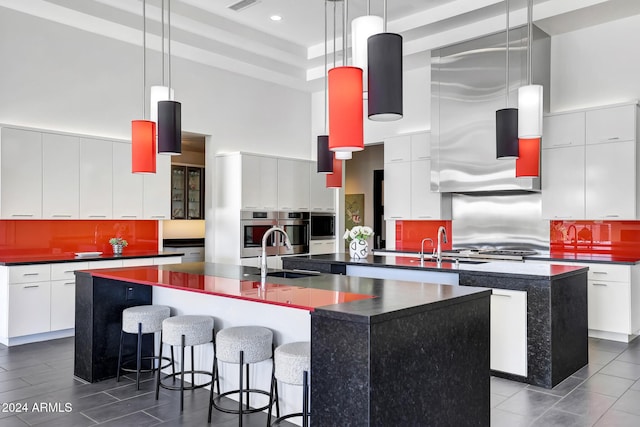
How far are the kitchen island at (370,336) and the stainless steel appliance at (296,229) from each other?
3.73 metres

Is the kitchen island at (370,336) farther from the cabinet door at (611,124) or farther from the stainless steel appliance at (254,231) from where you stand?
the cabinet door at (611,124)

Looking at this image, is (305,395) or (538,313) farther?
(538,313)

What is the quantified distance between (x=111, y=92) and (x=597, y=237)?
20.8 feet

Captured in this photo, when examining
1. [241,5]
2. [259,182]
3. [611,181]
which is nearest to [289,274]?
[259,182]

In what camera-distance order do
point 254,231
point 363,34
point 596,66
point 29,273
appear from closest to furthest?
point 363,34 → point 29,273 → point 596,66 → point 254,231

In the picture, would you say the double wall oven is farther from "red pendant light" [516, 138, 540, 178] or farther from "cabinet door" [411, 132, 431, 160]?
"red pendant light" [516, 138, 540, 178]

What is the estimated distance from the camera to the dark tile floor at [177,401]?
3.37m

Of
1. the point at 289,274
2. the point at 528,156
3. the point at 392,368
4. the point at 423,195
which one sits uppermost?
the point at 528,156

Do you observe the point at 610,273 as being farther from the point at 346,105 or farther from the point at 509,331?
the point at 346,105

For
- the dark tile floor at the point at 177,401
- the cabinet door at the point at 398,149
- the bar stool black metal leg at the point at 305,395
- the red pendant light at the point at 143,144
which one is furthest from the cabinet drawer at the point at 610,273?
the red pendant light at the point at 143,144

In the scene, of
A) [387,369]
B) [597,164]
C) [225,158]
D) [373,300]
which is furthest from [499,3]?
[387,369]

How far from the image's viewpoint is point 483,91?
21.2ft

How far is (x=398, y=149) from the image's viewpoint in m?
7.71

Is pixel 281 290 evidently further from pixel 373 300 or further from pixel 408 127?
pixel 408 127
